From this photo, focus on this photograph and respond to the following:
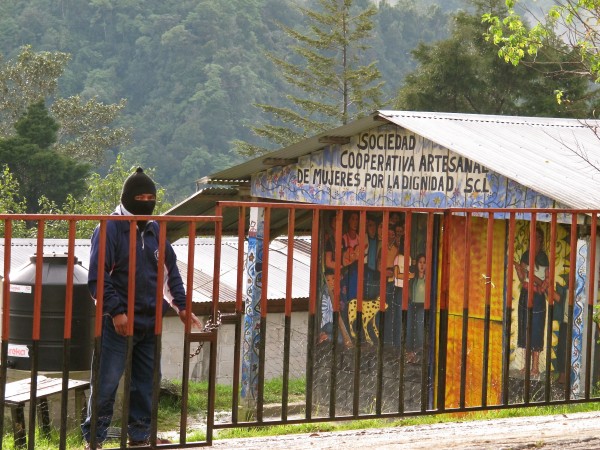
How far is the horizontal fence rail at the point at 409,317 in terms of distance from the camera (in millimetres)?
6637

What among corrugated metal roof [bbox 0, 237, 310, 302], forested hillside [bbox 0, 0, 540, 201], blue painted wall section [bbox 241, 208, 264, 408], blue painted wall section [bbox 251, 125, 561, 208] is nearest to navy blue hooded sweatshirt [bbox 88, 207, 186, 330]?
blue painted wall section [bbox 251, 125, 561, 208]

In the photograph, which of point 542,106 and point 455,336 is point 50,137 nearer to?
point 542,106

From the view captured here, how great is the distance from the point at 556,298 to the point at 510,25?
2957 mm

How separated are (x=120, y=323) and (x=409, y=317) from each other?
7796 mm

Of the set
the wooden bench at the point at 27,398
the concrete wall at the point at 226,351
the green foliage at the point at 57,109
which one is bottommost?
the concrete wall at the point at 226,351

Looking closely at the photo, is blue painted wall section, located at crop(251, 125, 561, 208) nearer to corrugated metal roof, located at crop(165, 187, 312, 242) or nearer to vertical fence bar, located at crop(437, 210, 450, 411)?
corrugated metal roof, located at crop(165, 187, 312, 242)

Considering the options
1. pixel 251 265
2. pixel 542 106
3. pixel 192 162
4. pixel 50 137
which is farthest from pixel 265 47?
pixel 251 265

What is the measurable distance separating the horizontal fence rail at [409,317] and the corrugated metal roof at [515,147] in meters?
0.52

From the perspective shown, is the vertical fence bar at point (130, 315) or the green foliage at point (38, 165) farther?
the green foliage at point (38, 165)

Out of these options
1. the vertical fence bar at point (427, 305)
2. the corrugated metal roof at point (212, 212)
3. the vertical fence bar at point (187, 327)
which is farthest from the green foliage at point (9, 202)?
the vertical fence bar at point (187, 327)

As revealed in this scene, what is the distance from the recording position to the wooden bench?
838cm

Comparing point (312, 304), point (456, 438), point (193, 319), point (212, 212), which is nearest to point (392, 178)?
point (212, 212)

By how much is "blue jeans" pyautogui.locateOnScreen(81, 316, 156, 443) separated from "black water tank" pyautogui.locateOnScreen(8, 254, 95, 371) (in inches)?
124

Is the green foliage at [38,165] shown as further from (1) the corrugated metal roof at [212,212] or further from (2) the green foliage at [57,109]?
(1) the corrugated metal roof at [212,212]
